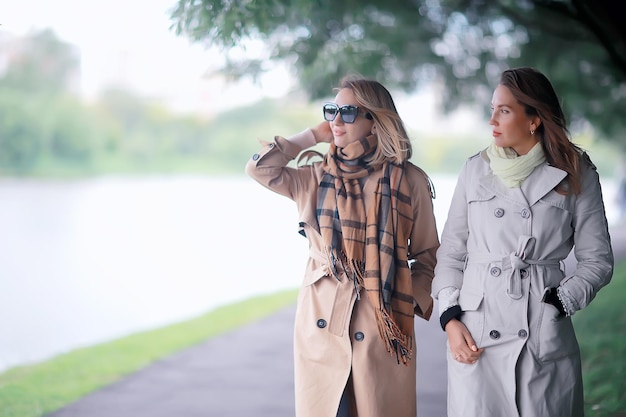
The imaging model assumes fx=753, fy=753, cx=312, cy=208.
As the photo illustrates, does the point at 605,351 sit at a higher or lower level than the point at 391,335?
lower

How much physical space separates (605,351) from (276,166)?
495 cm

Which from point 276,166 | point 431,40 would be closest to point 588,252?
point 276,166

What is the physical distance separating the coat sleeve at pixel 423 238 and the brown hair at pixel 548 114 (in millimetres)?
676

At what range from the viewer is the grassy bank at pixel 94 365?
6324mm

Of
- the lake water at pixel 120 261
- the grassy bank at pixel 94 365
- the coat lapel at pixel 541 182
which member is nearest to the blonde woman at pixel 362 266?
the coat lapel at pixel 541 182

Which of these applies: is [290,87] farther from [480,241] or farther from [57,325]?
[480,241]

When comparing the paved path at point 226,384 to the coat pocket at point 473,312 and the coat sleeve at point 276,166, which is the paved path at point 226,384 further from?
the coat pocket at point 473,312

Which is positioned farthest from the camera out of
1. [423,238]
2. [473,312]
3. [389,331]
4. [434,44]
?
[434,44]

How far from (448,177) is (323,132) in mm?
52648

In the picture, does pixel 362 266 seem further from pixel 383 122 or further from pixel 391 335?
pixel 383 122

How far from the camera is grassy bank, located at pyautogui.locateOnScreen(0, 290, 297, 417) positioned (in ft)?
20.7

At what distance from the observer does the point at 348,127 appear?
11.4 feet

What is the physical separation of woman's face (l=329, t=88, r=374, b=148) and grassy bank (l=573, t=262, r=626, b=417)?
3.20m

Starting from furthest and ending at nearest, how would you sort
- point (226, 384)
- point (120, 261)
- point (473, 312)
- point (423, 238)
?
point (120, 261), point (226, 384), point (423, 238), point (473, 312)
